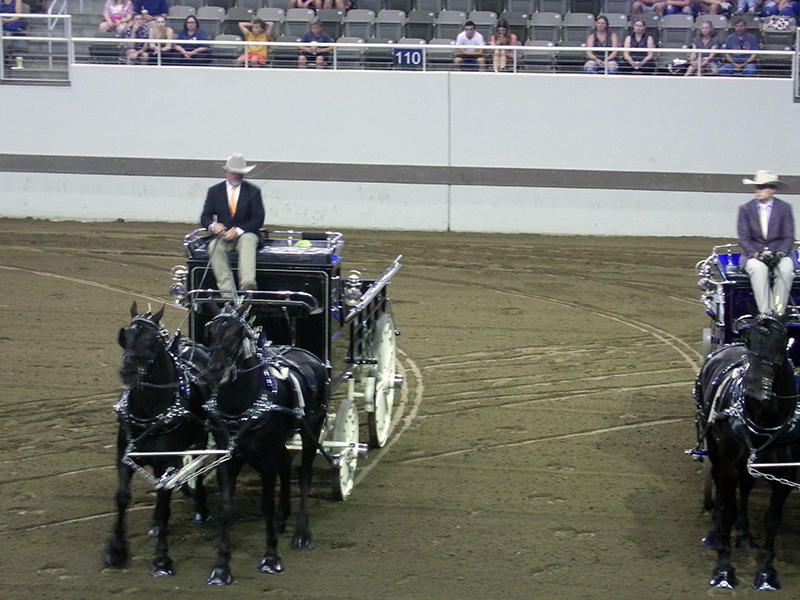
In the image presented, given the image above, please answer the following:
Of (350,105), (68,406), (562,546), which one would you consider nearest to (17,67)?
(350,105)

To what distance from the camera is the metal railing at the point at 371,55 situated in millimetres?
18952

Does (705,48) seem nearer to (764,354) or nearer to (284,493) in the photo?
(764,354)

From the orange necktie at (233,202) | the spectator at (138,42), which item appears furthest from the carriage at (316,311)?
the spectator at (138,42)

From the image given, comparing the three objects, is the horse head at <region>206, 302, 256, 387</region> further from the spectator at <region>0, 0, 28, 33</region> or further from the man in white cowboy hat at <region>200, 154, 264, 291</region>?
the spectator at <region>0, 0, 28, 33</region>

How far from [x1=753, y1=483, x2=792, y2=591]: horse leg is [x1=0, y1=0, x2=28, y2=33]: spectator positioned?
17.3 metres

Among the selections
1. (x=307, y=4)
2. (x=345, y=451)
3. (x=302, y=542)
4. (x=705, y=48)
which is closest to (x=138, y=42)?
(x=307, y=4)

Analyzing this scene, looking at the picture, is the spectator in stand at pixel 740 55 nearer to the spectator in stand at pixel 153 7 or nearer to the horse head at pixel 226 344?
the spectator in stand at pixel 153 7

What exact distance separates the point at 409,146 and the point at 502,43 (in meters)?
2.42

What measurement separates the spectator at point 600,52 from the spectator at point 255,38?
18.1ft

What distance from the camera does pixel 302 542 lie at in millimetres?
7332

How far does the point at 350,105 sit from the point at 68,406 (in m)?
10.4

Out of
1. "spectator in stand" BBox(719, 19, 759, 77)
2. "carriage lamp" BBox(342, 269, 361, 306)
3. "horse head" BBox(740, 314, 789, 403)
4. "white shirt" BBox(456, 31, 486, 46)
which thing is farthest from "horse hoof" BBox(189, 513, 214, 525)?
"spectator in stand" BBox(719, 19, 759, 77)

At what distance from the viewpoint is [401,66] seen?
19297 mm

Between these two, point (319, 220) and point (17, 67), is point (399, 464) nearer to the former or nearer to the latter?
point (319, 220)
